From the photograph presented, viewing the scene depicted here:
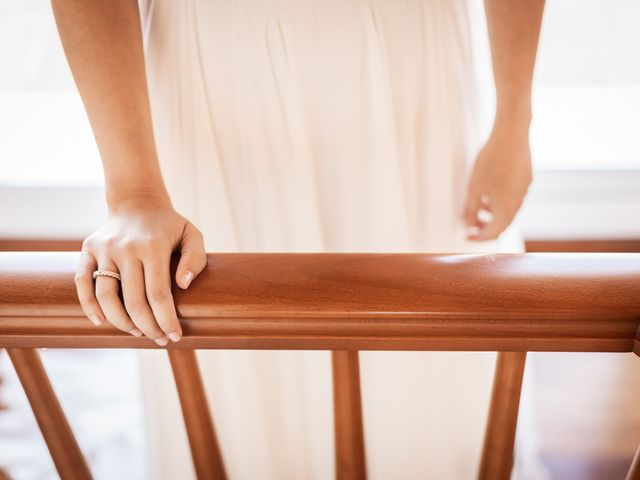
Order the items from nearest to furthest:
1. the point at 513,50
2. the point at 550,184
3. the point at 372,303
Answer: the point at 372,303
the point at 513,50
the point at 550,184

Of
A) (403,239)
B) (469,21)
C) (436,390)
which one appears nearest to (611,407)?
(436,390)

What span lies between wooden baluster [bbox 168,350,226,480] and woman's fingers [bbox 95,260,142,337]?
0.33 ft

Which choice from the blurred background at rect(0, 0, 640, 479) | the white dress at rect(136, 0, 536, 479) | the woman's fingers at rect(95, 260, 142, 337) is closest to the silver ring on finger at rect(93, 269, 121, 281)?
the woman's fingers at rect(95, 260, 142, 337)

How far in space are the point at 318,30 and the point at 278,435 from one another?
26.1 inches

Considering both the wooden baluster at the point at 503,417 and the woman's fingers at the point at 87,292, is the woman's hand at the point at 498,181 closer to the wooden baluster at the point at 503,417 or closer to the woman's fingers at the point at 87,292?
the wooden baluster at the point at 503,417

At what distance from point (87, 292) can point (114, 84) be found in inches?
11.4

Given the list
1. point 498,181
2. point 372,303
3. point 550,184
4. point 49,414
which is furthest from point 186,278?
point 550,184

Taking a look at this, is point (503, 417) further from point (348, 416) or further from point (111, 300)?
point (111, 300)

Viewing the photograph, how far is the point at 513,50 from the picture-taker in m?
0.70

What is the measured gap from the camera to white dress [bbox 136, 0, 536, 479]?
688 millimetres

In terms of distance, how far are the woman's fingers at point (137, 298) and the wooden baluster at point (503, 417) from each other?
0.34 metres

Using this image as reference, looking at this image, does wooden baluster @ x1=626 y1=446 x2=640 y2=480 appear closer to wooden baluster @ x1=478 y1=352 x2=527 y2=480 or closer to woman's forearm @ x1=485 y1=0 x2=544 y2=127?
wooden baluster @ x1=478 y1=352 x2=527 y2=480

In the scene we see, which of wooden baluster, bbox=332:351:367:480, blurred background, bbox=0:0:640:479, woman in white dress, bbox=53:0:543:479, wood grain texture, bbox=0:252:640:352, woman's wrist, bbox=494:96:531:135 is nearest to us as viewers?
wood grain texture, bbox=0:252:640:352

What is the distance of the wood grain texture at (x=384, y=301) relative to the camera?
392 millimetres
